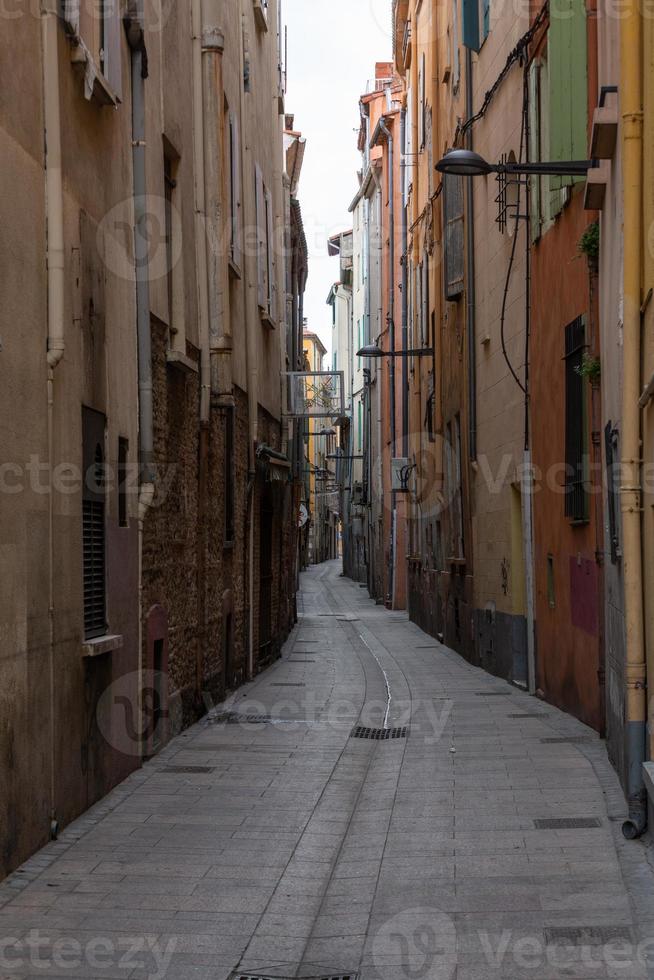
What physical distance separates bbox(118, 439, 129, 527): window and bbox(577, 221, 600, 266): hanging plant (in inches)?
155

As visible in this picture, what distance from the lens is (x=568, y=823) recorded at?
7980mm

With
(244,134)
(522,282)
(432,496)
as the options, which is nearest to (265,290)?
(244,134)

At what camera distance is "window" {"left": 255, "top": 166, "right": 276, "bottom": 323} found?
18.6 m

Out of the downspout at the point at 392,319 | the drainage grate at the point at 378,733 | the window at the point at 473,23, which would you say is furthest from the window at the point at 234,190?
the downspout at the point at 392,319

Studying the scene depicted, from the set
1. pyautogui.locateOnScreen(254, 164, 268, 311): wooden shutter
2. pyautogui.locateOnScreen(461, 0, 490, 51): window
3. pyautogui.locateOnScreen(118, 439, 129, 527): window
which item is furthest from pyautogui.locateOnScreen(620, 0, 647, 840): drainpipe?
pyautogui.locateOnScreen(254, 164, 268, 311): wooden shutter

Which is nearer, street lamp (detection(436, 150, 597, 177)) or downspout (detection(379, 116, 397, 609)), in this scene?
street lamp (detection(436, 150, 597, 177))

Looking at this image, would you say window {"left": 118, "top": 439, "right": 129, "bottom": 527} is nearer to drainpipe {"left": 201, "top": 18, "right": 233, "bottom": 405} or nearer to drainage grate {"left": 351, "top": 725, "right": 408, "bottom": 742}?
drainage grate {"left": 351, "top": 725, "right": 408, "bottom": 742}

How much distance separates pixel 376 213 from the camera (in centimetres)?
4316

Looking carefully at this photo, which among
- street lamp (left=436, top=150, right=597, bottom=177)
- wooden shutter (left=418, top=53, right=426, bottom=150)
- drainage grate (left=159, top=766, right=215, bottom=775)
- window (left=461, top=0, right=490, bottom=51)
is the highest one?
wooden shutter (left=418, top=53, right=426, bottom=150)

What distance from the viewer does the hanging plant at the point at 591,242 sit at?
34.1 feet

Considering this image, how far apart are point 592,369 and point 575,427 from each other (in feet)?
5.43

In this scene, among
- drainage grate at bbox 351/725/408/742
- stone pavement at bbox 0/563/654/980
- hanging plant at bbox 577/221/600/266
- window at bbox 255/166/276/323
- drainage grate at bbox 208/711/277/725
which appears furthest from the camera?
window at bbox 255/166/276/323

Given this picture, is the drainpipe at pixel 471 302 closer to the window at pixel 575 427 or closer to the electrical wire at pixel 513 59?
the electrical wire at pixel 513 59

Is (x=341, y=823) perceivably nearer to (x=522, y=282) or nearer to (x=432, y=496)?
(x=522, y=282)
